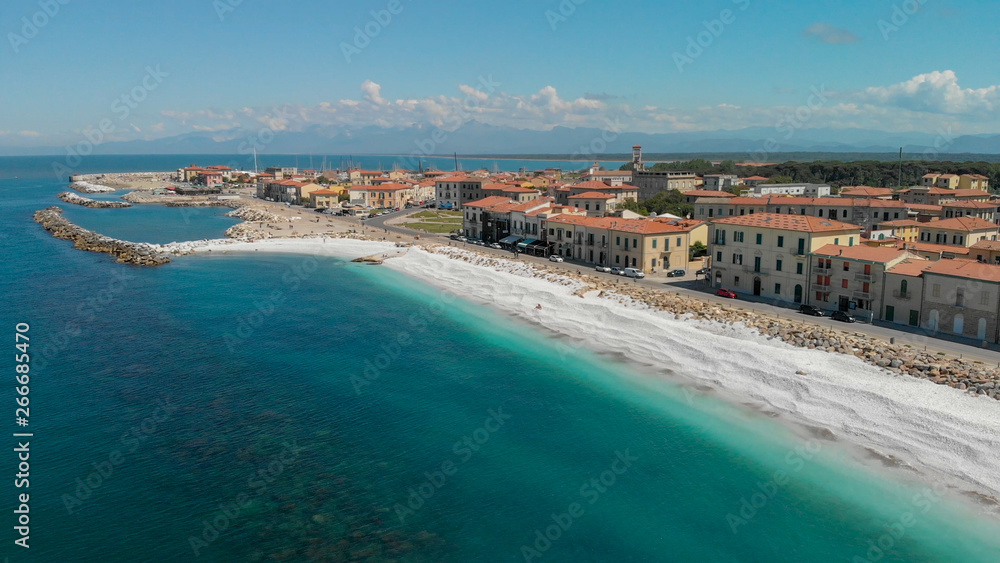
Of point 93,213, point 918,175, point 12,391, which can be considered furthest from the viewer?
point 918,175

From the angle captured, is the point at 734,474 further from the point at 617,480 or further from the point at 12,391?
the point at 12,391

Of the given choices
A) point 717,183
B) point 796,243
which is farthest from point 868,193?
point 796,243

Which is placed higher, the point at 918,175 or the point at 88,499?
the point at 918,175

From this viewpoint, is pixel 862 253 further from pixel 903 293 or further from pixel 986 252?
pixel 986 252

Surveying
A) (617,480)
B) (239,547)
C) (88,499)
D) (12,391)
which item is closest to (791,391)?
(617,480)

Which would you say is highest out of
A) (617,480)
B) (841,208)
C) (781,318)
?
(841,208)

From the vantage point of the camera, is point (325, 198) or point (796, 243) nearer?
point (796, 243)
